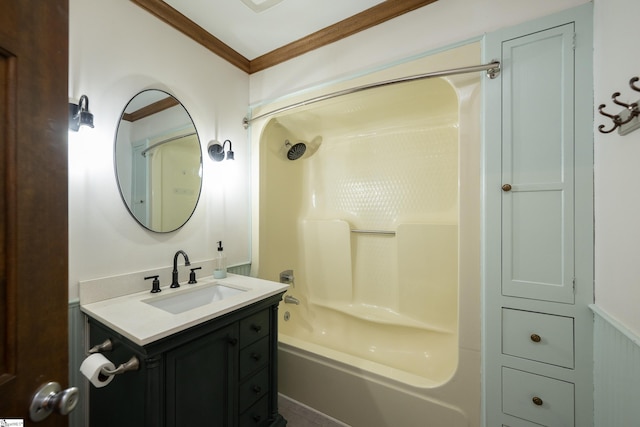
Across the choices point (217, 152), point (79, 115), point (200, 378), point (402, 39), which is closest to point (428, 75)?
point (402, 39)

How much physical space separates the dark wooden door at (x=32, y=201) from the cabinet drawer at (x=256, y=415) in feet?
3.21

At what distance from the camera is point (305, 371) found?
171 centimetres

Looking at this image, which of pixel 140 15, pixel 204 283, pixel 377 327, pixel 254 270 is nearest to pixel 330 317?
pixel 377 327

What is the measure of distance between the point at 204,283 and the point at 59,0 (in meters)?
1.43

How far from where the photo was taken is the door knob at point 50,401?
0.48 m

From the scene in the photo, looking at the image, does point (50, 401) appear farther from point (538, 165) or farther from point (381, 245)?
point (381, 245)

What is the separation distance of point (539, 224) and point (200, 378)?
171cm

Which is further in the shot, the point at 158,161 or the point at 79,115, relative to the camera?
the point at 158,161

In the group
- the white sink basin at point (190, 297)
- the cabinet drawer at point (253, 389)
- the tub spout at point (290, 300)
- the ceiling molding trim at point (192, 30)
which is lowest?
the cabinet drawer at point (253, 389)

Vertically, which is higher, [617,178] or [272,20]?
[272,20]

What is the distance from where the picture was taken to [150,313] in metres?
1.12

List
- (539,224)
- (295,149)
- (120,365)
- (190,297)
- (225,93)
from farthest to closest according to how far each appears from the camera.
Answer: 1. (295,149)
2. (225,93)
3. (190,297)
4. (539,224)
5. (120,365)

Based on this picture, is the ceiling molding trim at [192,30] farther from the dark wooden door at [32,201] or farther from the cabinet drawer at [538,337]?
the cabinet drawer at [538,337]

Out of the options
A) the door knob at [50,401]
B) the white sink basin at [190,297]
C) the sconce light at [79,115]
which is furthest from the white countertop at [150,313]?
the sconce light at [79,115]
